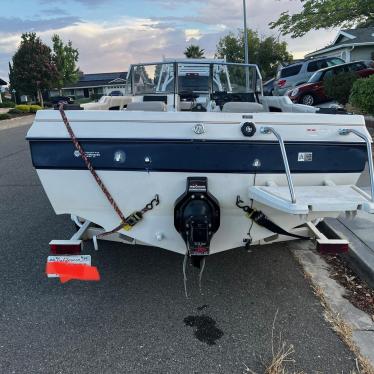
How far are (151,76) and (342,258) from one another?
4.03 metres

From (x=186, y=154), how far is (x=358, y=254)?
2.13 meters

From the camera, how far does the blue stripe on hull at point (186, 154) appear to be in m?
3.13

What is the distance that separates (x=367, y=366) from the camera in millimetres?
2723

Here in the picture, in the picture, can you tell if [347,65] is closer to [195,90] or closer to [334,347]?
[195,90]

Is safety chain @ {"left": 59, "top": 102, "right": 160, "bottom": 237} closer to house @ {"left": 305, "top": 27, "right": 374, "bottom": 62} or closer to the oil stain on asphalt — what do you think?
the oil stain on asphalt

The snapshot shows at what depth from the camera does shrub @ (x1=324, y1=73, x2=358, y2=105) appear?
46.2 feet

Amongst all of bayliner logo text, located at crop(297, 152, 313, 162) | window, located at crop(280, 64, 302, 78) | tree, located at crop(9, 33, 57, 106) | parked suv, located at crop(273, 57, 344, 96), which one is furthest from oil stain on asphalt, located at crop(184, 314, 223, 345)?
tree, located at crop(9, 33, 57, 106)

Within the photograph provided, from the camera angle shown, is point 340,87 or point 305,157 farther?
point 340,87

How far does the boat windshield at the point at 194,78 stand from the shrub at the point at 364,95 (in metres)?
4.60

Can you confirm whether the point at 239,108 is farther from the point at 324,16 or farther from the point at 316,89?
the point at 324,16

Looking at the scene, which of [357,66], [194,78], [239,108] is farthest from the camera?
[357,66]

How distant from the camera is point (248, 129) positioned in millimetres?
3096

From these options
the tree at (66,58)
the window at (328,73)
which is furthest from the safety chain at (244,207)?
the tree at (66,58)

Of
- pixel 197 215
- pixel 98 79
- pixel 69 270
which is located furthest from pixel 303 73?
pixel 98 79
